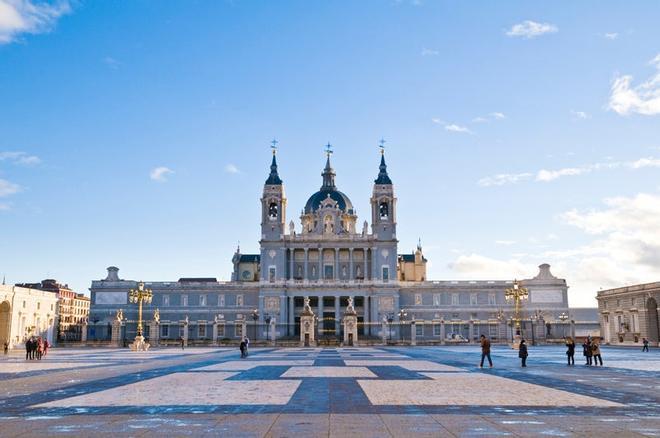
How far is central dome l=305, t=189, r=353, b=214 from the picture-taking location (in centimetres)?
11812

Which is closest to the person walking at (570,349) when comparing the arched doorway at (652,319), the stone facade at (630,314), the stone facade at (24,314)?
the stone facade at (630,314)

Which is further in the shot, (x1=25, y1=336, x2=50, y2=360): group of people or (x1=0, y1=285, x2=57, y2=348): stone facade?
(x1=0, y1=285, x2=57, y2=348): stone facade

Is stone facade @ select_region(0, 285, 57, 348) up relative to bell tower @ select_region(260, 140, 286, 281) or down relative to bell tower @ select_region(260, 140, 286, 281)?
down

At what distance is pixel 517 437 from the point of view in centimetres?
1137

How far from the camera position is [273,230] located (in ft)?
354

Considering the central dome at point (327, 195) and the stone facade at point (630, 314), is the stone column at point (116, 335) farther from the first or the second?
the stone facade at point (630, 314)

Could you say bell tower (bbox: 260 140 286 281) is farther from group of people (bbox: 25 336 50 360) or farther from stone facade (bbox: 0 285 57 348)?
group of people (bbox: 25 336 50 360)

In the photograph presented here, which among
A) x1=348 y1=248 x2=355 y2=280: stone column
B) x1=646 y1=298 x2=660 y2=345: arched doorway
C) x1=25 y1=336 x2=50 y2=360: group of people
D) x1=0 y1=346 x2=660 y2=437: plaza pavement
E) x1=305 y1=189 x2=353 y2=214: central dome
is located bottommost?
x1=0 y1=346 x2=660 y2=437: plaza pavement

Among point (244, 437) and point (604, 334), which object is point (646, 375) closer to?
point (244, 437)

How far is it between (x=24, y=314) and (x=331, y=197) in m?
55.1

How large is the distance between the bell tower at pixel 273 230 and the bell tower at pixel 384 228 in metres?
15.0

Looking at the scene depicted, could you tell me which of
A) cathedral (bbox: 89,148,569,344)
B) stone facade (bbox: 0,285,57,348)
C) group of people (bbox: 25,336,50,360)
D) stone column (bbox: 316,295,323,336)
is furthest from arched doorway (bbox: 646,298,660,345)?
stone facade (bbox: 0,285,57,348)

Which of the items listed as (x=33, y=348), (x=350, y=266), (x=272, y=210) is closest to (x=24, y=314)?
(x=33, y=348)

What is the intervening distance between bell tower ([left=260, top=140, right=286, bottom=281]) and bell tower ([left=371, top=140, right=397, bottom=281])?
14979 millimetres
